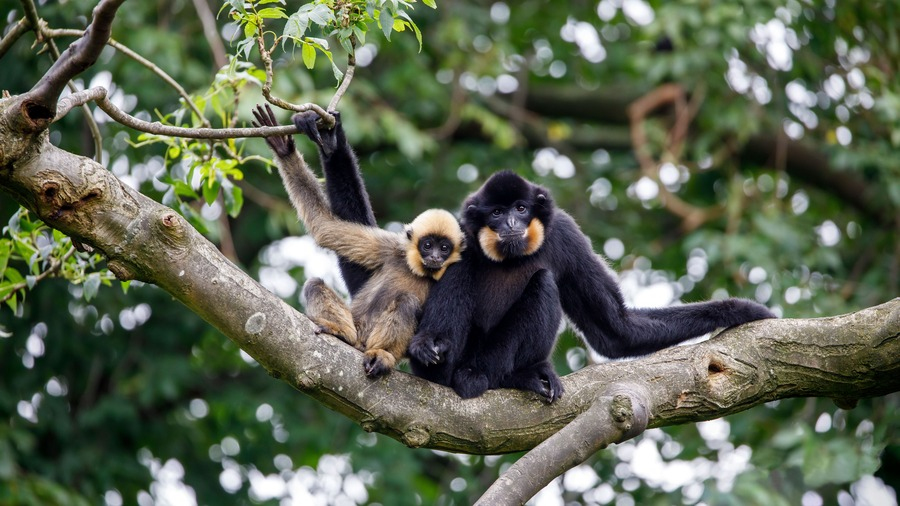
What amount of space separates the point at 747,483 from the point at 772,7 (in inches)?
195

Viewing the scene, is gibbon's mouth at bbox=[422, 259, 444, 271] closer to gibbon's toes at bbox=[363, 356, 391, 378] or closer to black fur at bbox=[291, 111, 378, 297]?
black fur at bbox=[291, 111, 378, 297]

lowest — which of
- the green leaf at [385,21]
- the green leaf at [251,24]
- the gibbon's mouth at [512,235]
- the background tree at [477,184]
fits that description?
the background tree at [477,184]

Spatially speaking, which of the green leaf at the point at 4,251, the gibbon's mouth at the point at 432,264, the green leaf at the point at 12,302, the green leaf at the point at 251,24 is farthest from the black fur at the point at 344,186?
the green leaf at the point at 12,302

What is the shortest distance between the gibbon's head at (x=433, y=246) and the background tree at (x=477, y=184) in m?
2.43

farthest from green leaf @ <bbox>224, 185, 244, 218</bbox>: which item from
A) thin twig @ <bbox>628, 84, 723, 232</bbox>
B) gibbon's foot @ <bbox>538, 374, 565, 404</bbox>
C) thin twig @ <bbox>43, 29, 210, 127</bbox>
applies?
thin twig @ <bbox>628, 84, 723, 232</bbox>

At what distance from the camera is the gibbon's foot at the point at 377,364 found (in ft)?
16.0

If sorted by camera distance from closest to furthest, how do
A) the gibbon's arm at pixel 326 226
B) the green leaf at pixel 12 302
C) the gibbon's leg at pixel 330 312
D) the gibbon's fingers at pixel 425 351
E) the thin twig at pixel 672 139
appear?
the green leaf at pixel 12 302
the gibbon's fingers at pixel 425 351
the gibbon's leg at pixel 330 312
the gibbon's arm at pixel 326 226
the thin twig at pixel 672 139

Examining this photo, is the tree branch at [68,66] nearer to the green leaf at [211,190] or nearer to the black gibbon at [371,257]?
the green leaf at [211,190]

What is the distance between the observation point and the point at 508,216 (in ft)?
19.7

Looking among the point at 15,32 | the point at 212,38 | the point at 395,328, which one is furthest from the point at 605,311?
the point at 212,38

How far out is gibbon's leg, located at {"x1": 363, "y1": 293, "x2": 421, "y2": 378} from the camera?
5.41 meters

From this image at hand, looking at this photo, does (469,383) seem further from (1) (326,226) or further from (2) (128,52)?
(2) (128,52)

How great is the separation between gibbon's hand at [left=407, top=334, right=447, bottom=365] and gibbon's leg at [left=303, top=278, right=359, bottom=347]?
0.40m

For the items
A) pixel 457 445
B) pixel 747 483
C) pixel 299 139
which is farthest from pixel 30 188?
pixel 747 483
